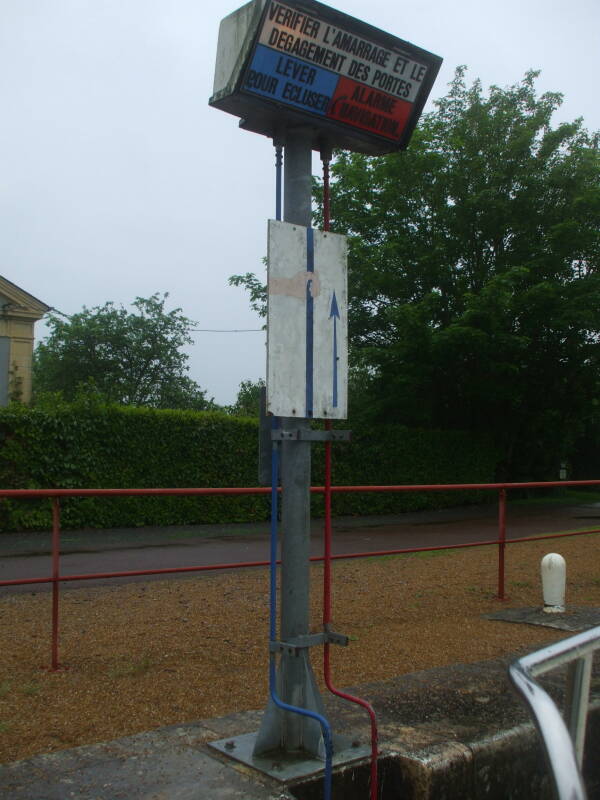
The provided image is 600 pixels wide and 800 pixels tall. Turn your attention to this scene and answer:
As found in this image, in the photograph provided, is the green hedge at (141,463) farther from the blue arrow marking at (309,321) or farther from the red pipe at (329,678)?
the blue arrow marking at (309,321)

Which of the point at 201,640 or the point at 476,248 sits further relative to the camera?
the point at 476,248

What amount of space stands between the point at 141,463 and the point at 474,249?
11.2m

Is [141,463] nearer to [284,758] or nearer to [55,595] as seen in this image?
[55,595]

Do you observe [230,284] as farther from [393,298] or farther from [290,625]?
[290,625]

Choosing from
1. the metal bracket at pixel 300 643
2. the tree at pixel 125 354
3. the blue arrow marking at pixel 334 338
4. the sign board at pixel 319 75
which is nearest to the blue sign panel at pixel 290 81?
the sign board at pixel 319 75

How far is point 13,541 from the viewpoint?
12.8 m

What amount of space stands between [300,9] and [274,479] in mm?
1888

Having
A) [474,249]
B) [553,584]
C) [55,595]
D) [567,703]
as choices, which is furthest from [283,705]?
[474,249]

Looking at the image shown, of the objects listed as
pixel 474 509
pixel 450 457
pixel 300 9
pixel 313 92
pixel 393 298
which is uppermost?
pixel 393 298

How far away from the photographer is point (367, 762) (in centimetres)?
321


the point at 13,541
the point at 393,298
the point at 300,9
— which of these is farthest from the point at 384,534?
the point at 300,9

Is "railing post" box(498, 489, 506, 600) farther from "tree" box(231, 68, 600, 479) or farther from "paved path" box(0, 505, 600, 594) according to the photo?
"tree" box(231, 68, 600, 479)

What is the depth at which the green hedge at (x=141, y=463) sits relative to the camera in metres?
14.4

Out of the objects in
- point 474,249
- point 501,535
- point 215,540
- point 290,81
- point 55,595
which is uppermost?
point 474,249
